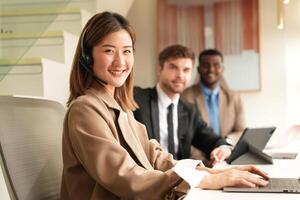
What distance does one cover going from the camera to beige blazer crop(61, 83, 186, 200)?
1.17m

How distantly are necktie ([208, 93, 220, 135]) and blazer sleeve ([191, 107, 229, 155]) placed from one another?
1.07 metres

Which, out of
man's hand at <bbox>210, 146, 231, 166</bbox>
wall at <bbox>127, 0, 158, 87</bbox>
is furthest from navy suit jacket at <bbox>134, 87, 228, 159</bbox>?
wall at <bbox>127, 0, 158, 87</bbox>

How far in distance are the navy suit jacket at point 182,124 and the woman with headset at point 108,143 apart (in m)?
0.90

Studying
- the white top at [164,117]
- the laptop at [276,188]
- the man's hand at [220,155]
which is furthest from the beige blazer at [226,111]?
the laptop at [276,188]

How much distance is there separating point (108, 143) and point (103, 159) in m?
0.04

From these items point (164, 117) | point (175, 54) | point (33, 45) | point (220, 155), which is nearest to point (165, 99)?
point (164, 117)

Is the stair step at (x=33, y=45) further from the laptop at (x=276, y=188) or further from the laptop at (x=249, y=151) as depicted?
the laptop at (x=276, y=188)

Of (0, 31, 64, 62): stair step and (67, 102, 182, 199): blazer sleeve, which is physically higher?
(0, 31, 64, 62): stair step

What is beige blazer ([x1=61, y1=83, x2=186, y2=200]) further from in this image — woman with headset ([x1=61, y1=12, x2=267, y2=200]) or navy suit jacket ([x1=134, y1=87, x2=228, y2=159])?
navy suit jacket ([x1=134, y1=87, x2=228, y2=159])

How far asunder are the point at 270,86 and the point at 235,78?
0.34 m

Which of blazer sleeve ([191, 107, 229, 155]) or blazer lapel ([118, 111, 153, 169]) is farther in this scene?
blazer sleeve ([191, 107, 229, 155])

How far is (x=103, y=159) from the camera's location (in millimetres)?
1178

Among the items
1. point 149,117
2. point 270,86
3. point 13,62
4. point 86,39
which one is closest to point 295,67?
point 270,86

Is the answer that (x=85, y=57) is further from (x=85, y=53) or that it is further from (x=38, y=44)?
(x=38, y=44)
